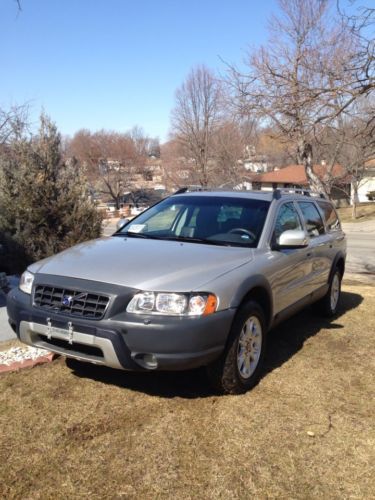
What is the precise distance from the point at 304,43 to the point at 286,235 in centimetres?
993

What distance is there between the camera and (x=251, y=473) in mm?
2826

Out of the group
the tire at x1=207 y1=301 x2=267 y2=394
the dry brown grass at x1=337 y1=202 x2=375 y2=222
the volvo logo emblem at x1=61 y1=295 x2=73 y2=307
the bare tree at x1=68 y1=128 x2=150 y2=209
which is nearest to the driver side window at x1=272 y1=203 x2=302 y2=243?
the tire at x1=207 y1=301 x2=267 y2=394

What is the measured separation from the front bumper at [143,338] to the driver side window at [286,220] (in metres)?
1.47

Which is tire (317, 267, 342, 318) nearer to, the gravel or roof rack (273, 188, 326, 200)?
roof rack (273, 188, 326, 200)

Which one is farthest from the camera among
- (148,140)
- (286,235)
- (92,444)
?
(148,140)

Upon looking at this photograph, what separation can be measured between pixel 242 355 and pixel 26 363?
6.46 feet

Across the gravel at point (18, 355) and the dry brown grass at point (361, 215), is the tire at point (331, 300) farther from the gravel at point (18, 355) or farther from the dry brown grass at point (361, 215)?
the dry brown grass at point (361, 215)

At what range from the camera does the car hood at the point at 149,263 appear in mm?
3416

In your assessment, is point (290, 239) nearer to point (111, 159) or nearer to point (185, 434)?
point (185, 434)

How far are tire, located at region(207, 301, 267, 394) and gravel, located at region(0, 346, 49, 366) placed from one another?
1679 millimetres

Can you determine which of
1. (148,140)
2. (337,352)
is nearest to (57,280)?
(337,352)

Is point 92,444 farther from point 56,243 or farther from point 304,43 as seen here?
point 304,43

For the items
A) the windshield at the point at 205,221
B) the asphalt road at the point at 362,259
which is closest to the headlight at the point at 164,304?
the windshield at the point at 205,221

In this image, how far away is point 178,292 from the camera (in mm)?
3324
